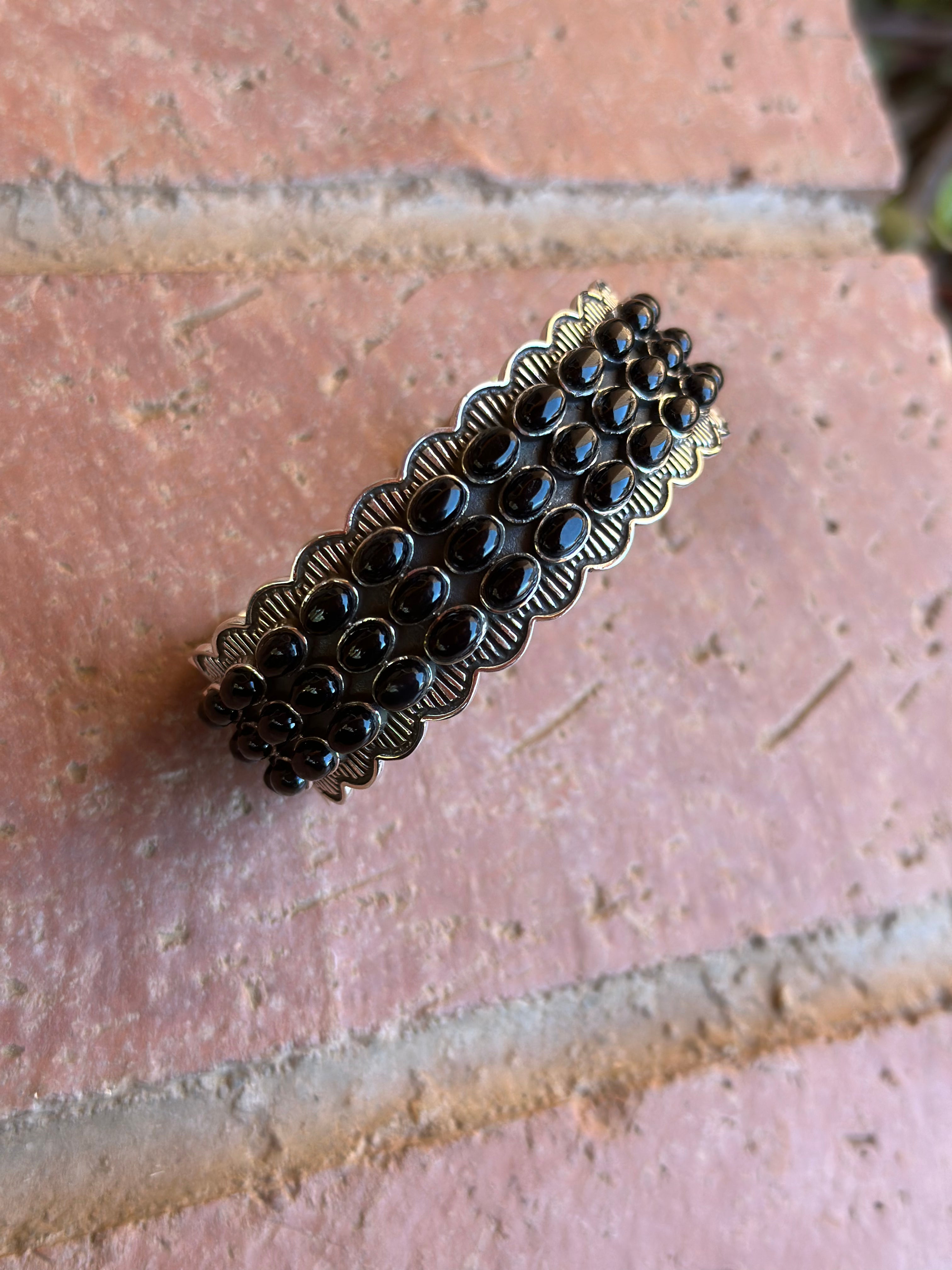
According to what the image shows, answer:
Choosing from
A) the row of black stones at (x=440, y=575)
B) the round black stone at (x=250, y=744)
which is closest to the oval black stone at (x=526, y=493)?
the row of black stones at (x=440, y=575)

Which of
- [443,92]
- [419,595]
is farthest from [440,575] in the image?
[443,92]

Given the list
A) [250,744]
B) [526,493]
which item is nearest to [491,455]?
[526,493]

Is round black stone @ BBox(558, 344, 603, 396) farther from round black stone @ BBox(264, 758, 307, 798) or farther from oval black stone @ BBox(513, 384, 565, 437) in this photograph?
round black stone @ BBox(264, 758, 307, 798)

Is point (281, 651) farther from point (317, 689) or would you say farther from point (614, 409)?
point (614, 409)

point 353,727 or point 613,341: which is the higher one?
point 613,341

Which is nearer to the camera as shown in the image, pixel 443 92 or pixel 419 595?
pixel 419 595

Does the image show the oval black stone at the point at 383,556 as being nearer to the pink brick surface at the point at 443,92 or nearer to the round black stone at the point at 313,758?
the round black stone at the point at 313,758
